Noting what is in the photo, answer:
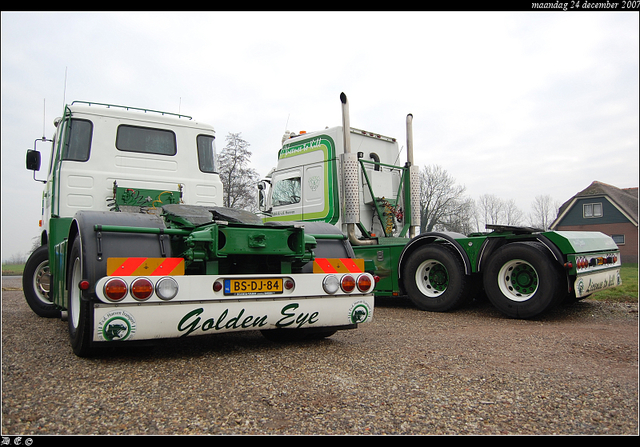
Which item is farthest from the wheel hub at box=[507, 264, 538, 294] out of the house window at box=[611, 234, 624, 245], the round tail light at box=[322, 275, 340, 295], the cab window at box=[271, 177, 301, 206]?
the house window at box=[611, 234, 624, 245]

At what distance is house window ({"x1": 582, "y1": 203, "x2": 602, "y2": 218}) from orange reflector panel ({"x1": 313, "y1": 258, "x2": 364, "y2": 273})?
14442mm

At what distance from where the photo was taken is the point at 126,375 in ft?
11.5

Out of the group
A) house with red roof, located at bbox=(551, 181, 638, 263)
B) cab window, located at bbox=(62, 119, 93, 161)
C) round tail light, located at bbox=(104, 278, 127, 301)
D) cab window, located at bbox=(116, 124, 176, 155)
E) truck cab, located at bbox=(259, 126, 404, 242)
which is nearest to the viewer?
round tail light, located at bbox=(104, 278, 127, 301)

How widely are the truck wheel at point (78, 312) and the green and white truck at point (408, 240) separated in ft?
7.42

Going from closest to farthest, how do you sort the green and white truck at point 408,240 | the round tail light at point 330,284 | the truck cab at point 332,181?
the round tail light at point 330,284 < the green and white truck at point 408,240 < the truck cab at point 332,181

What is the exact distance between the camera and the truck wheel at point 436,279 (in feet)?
24.9

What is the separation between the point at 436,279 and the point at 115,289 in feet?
18.6

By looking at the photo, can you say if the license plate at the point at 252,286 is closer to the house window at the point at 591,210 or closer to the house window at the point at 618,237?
the house window at the point at 618,237

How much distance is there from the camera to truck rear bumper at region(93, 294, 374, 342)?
12.0 feet

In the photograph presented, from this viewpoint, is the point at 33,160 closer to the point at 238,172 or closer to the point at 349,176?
the point at 349,176

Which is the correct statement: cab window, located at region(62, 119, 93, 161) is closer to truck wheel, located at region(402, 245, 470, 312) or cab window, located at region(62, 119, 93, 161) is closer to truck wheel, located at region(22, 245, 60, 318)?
truck wheel, located at region(22, 245, 60, 318)

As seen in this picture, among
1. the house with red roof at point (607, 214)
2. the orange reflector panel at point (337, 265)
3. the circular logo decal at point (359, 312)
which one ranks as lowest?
the circular logo decal at point (359, 312)

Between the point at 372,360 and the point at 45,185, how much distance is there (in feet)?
19.3

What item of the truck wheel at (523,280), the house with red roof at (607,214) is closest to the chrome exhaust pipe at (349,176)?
the truck wheel at (523,280)
